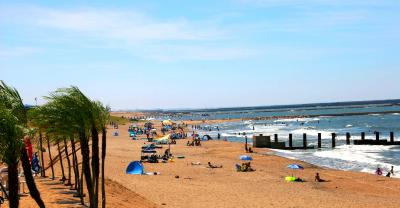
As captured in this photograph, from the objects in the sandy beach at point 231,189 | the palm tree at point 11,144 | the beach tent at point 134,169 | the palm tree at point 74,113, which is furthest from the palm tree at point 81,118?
the beach tent at point 134,169

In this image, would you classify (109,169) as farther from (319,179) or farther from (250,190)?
(319,179)

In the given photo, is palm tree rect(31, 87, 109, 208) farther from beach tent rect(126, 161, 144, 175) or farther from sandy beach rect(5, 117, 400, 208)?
beach tent rect(126, 161, 144, 175)

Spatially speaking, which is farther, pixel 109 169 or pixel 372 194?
pixel 109 169

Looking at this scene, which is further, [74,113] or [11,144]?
[74,113]

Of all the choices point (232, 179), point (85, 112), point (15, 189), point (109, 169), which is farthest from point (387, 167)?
point (15, 189)

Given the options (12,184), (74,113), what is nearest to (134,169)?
(74,113)

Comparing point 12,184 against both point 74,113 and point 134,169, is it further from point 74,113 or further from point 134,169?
point 134,169

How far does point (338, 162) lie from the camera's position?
4047 centimetres

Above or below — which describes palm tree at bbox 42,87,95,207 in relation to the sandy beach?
above

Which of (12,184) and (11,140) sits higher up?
(11,140)

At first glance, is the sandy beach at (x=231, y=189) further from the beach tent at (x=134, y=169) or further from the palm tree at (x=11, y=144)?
the palm tree at (x=11, y=144)

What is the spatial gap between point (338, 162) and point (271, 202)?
21.4 meters

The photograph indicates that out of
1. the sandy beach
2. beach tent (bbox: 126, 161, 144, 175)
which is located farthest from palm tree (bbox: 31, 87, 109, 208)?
beach tent (bbox: 126, 161, 144, 175)

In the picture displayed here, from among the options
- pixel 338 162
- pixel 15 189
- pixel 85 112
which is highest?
pixel 85 112
